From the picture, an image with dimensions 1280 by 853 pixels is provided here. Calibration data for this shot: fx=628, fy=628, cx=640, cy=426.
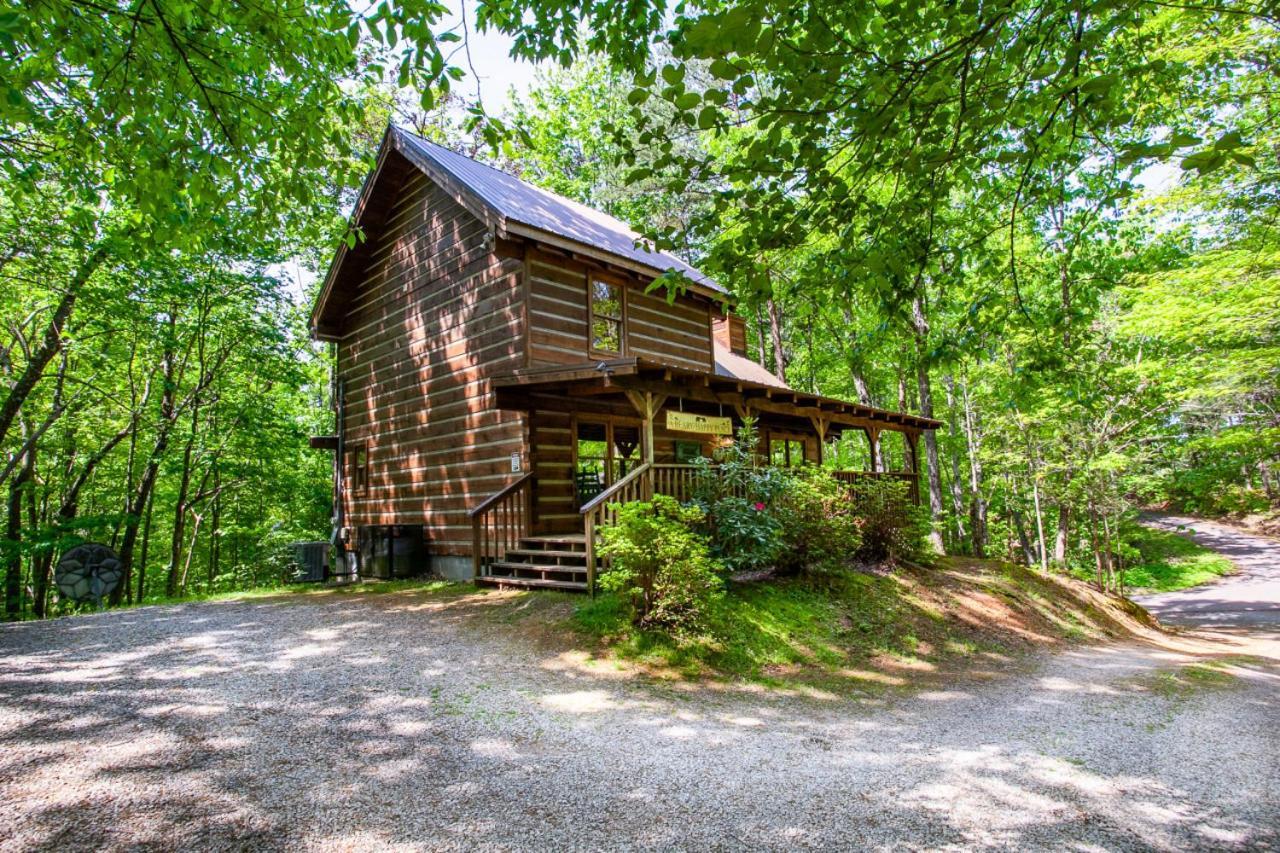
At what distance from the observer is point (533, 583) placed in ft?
31.3

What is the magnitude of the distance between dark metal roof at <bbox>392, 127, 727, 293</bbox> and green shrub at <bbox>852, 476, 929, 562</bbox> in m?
4.96

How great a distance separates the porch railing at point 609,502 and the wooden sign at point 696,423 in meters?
1.25

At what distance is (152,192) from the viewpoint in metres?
5.03

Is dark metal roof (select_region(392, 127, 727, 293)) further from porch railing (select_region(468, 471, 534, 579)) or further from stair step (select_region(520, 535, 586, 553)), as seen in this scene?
stair step (select_region(520, 535, 586, 553))

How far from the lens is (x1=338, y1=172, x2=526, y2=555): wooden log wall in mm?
11461

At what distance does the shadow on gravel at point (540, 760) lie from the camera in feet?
10.9

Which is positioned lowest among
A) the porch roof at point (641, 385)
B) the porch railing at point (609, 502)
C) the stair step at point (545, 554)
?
the stair step at point (545, 554)

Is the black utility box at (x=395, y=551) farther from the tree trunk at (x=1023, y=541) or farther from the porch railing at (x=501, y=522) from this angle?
the tree trunk at (x=1023, y=541)

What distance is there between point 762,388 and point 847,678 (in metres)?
5.25

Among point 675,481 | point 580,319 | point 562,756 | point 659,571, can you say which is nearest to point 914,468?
point 675,481

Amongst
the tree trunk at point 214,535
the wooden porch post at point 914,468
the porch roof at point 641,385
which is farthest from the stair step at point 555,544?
the tree trunk at point 214,535

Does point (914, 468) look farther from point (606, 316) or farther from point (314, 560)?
point (314, 560)

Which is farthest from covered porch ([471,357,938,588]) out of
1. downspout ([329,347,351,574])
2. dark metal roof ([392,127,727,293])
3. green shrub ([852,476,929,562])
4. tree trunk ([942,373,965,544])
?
tree trunk ([942,373,965,544])

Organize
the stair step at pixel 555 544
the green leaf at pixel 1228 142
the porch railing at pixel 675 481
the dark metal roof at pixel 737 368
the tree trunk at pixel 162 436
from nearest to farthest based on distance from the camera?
the green leaf at pixel 1228 142 → the porch railing at pixel 675 481 → the stair step at pixel 555 544 → the tree trunk at pixel 162 436 → the dark metal roof at pixel 737 368
